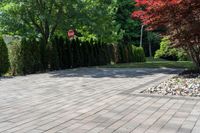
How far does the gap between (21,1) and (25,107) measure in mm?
9877

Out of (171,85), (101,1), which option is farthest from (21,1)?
(171,85)

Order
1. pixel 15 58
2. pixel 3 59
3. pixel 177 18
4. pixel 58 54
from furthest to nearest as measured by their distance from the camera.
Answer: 1. pixel 58 54
2. pixel 15 58
3. pixel 3 59
4. pixel 177 18

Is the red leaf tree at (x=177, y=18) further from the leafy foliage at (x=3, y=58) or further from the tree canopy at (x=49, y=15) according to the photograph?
the tree canopy at (x=49, y=15)

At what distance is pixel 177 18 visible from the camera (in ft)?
31.3

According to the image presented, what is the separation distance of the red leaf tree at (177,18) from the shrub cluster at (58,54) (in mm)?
4905

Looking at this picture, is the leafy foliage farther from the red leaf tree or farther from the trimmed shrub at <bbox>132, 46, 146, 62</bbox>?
the trimmed shrub at <bbox>132, 46, 146, 62</bbox>

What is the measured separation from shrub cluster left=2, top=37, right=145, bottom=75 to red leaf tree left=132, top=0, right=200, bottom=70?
16.1 feet

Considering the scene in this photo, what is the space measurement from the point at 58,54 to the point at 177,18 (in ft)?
22.3

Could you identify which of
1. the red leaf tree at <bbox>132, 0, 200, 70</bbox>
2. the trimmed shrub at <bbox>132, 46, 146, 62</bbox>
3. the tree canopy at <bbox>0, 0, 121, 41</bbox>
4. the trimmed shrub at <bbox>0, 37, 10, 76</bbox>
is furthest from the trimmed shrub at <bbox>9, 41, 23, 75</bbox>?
the trimmed shrub at <bbox>132, 46, 146, 62</bbox>

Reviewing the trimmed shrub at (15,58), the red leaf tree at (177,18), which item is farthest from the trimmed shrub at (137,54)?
the red leaf tree at (177,18)

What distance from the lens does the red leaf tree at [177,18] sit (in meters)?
9.33

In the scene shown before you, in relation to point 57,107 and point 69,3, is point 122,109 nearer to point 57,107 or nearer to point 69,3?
point 57,107

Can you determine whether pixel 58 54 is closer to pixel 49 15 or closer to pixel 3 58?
pixel 49 15

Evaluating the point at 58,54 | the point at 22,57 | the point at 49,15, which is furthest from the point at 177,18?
the point at 49,15
